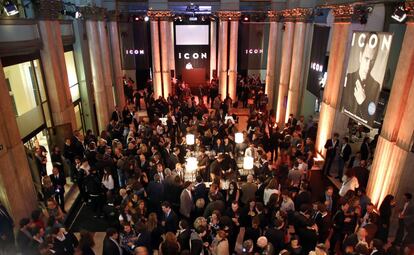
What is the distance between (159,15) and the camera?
51.8 feet

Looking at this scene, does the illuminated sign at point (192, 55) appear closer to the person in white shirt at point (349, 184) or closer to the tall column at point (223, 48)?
the tall column at point (223, 48)

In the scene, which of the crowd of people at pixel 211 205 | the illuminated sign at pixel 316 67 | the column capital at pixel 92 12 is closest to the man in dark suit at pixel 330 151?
the crowd of people at pixel 211 205

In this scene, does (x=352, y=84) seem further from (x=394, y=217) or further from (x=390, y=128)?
(x=394, y=217)

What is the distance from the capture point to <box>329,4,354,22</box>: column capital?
8.73m

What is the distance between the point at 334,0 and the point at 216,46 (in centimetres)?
1235

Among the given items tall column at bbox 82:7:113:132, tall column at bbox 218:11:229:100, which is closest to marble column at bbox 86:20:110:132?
tall column at bbox 82:7:113:132

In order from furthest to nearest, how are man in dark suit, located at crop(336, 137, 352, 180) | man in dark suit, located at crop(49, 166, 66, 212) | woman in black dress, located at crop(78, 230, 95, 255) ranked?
1. man in dark suit, located at crop(336, 137, 352, 180)
2. man in dark suit, located at crop(49, 166, 66, 212)
3. woman in black dress, located at crop(78, 230, 95, 255)

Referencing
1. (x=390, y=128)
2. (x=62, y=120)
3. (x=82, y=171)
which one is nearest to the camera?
(x=390, y=128)

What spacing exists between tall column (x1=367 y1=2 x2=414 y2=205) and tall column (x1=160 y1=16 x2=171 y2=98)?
11.9m

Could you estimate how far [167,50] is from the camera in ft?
56.1

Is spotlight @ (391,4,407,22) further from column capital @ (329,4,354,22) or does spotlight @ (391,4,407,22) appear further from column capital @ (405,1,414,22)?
column capital @ (329,4,354,22)

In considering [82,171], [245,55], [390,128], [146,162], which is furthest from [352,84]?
[245,55]

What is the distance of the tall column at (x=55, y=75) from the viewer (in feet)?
29.8

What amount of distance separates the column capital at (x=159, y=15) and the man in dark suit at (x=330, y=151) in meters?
10.3
